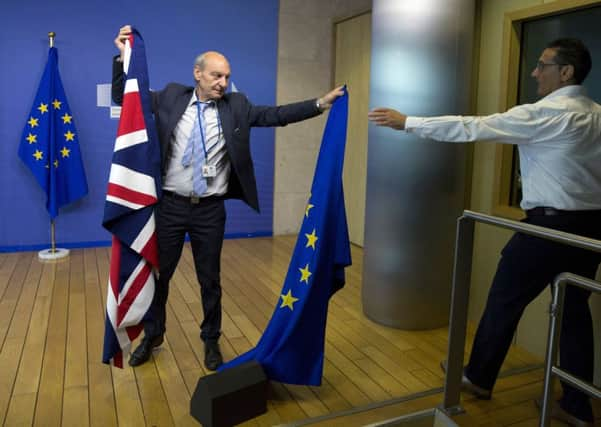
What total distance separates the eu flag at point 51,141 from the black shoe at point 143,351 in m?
2.42

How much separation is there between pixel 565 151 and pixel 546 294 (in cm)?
108

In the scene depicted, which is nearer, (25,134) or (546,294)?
(546,294)

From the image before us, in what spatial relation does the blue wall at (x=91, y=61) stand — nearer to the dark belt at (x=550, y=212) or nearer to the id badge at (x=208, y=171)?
the id badge at (x=208, y=171)

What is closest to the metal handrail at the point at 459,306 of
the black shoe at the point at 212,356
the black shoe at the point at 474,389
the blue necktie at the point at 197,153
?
the black shoe at the point at 474,389

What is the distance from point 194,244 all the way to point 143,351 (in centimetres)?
62

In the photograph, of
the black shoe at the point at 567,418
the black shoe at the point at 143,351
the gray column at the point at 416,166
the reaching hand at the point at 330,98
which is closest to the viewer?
the black shoe at the point at 567,418

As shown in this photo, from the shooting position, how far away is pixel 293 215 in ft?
20.0

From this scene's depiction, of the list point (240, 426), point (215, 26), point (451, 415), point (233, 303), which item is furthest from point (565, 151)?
point (215, 26)

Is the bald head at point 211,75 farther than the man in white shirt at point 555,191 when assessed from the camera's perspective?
Yes

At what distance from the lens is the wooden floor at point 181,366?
7.79 ft

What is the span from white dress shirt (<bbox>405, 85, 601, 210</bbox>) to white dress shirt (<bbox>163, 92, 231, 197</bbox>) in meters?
1.23

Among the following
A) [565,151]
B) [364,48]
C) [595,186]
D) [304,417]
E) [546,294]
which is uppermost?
[364,48]

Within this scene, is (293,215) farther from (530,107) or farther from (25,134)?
(530,107)

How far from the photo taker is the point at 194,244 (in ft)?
9.25
